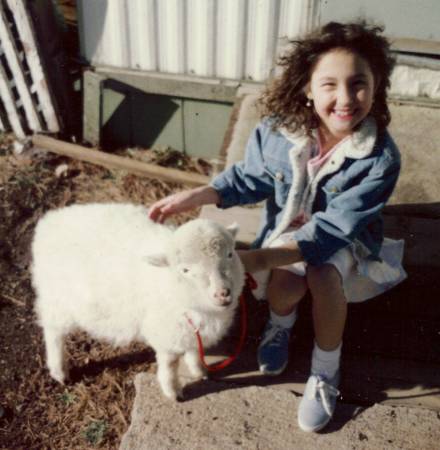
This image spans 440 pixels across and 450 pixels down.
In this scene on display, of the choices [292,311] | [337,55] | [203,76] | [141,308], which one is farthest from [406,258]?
[203,76]

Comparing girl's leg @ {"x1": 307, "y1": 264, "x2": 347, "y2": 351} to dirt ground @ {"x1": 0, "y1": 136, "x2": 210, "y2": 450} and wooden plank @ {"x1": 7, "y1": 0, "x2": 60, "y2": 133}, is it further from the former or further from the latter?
→ wooden plank @ {"x1": 7, "y1": 0, "x2": 60, "y2": 133}

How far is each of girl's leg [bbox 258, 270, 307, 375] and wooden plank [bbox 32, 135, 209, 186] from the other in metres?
1.85

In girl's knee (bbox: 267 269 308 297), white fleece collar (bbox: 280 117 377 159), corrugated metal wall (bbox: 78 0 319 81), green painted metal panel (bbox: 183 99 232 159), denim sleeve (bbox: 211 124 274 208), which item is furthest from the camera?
green painted metal panel (bbox: 183 99 232 159)

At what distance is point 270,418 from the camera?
9.07 feet

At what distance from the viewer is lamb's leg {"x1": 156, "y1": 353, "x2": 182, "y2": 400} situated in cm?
278

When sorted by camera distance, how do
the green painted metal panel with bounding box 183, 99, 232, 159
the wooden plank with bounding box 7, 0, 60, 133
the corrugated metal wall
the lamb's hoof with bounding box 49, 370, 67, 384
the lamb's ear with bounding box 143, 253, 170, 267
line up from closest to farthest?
the lamb's ear with bounding box 143, 253, 170, 267
the lamb's hoof with bounding box 49, 370, 67, 384
the corrugated metal wall
the wooden plank with bounding box 7, 0, 60, 133
the green painted metal panel with bounding box 183, 99, 232, 159

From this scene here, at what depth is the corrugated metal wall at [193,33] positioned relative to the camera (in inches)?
171

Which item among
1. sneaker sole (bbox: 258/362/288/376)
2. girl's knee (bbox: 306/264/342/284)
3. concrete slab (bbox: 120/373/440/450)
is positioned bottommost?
concrete slab (bbox: 120/373/440/450)

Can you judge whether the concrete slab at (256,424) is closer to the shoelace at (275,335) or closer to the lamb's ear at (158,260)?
the shoelace at (275,335)

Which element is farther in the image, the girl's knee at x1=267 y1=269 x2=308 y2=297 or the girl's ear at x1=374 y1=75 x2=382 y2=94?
the girl's knee at x1=267 y1=269 x2=308 y2=297

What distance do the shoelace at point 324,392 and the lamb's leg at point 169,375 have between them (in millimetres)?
705

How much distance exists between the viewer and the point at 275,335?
3.02 meters

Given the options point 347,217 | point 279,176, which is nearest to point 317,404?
point 347,217

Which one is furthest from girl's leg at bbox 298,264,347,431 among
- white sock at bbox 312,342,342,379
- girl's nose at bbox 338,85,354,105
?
girl's nose at bbox 338,85,354,105
